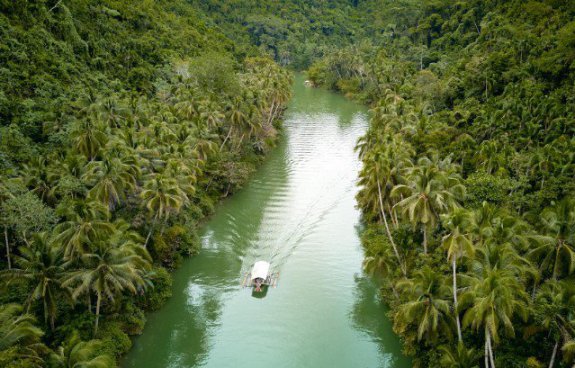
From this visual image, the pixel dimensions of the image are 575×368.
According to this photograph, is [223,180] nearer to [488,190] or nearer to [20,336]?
[488,190]

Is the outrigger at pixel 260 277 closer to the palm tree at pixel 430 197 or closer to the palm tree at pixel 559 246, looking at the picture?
→ the palm tree at pixel 430 197

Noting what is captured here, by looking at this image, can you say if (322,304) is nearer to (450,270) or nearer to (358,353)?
(358,353)

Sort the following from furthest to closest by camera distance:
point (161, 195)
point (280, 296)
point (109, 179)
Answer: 1. point (280, 296)
2. point (161, 195)
3. point (109, 179)

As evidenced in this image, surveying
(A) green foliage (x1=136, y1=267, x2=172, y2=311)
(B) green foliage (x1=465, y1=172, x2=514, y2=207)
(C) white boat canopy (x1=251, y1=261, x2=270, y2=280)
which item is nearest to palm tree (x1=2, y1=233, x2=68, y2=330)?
(A) green foliage (x1=136, y1=267, x2=172, y2=311)

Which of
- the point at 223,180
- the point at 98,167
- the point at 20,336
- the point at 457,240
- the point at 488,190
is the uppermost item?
the point at 488,190

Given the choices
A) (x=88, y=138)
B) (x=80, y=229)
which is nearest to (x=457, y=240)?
(x=80, y=229)

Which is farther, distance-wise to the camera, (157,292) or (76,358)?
(157,292)
